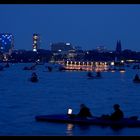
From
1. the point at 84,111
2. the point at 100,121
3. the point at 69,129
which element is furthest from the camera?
the point at 84,111

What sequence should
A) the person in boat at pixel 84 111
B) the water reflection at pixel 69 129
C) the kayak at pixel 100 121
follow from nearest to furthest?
the water reflection at pixel 69 129 < the kayak at pixel 100 121 < the person in boat at pixel 84 111

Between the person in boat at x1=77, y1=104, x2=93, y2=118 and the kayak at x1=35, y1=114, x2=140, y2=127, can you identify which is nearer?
the kayak at x1=35, y1=114, x2=140, y2=127

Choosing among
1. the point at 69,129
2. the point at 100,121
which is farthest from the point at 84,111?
the point at 69,129

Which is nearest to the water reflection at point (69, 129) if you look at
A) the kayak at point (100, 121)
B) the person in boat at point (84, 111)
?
the kayak at point (100, 121)

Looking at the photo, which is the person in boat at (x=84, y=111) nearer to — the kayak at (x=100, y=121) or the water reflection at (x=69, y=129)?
the kayak at (x=100, y=121)

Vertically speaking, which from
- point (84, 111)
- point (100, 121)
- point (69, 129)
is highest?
point (84, 111)

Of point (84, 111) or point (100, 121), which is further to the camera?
point (84, 111)

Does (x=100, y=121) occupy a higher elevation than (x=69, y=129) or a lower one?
higher

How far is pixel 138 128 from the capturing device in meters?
10.2

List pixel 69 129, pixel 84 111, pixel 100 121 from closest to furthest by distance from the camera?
pixel 69 129 < pixel 100 121 < pixel 84 111

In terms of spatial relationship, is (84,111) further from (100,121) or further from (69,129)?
(69,129)

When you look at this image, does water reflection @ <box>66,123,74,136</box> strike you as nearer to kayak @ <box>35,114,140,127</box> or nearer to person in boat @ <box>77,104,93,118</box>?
kayak @ <box>35,114,140,127</box>

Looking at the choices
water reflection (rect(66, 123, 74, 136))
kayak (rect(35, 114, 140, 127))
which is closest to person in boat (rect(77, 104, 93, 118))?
kayak (rect(35, 114, 140, 127))
